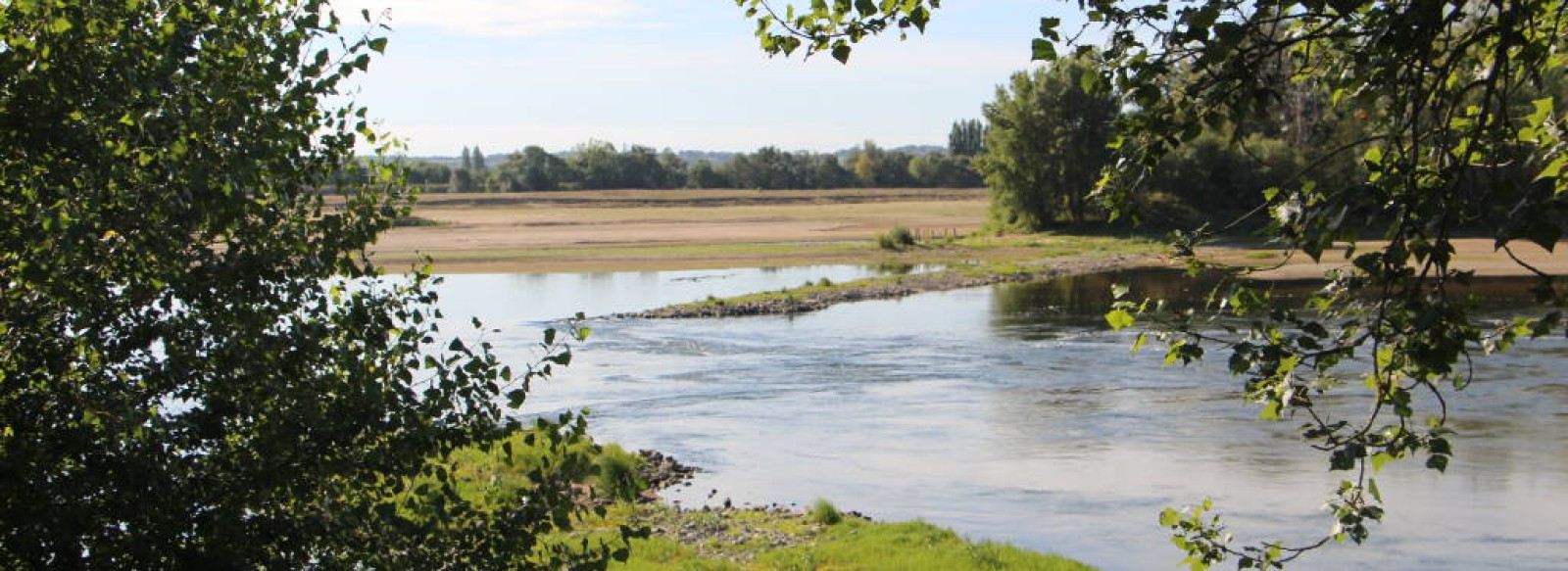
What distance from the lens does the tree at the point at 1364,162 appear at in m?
4.96

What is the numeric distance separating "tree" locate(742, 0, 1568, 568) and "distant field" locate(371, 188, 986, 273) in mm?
56991

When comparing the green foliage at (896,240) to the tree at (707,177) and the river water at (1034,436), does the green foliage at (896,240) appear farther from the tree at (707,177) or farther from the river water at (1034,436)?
the tree at (707,177)

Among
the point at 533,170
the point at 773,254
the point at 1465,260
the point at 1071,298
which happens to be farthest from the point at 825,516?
the point at 533,170

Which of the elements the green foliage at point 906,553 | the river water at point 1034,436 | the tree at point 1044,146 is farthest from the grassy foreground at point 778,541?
Answer: the tree at point 1044,146

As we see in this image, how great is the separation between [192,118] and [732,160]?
17250 centimetres

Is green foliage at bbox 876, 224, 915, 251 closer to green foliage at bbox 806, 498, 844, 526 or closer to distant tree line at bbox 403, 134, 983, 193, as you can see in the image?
green foliage at bbox 806, 498, 844, 526

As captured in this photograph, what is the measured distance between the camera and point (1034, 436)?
79.2 feet

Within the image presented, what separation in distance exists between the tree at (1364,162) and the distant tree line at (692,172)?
513 ft

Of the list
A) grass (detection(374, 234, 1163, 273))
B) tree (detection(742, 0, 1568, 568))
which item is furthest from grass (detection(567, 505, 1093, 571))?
grass (detection(374, 234, 1163, 273))

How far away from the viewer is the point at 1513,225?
4383 millimetres

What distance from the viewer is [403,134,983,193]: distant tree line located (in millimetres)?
164250

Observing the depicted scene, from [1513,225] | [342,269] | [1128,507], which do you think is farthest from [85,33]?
[1128,507]

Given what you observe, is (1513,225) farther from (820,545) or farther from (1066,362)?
(1066,362)

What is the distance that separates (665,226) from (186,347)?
3611 inches
